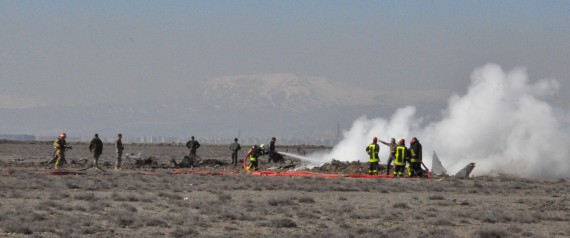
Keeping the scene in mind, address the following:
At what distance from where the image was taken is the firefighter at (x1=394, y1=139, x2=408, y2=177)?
3800 centimetres

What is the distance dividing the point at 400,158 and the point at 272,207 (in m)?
14.5

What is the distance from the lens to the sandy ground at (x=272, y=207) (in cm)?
1919

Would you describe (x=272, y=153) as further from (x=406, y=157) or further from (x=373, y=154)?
(x=406, y=157)

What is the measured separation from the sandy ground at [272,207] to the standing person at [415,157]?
1.49 meters

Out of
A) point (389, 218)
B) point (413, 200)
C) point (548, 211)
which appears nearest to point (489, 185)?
point (413, 200)

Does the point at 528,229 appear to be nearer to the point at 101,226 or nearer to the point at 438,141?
the point at 101,226

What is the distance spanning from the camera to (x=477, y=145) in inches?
1859

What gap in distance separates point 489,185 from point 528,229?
15.0 meters

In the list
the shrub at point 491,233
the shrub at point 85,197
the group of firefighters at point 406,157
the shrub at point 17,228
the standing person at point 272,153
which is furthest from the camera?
the standing person at point 272,153

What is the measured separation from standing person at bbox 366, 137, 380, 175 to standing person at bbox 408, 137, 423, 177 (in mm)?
1469

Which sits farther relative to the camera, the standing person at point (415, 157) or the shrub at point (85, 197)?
the standing person at point (415, 157)

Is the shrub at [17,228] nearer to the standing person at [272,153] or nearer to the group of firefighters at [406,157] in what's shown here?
the group of firefighters at [406,157]

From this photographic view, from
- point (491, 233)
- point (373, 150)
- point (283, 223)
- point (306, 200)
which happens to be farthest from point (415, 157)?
point (491, 233)

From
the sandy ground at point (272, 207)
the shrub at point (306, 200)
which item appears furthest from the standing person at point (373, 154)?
the shrub at point (306, 200)
